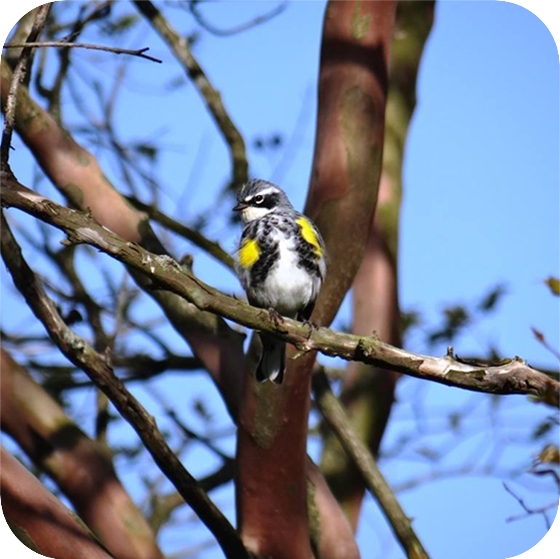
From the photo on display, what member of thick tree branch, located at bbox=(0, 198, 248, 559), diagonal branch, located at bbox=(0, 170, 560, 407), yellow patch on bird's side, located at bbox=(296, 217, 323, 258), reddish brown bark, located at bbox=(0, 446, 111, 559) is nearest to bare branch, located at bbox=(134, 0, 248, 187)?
yellow patch on bird's side, located at bbox=(296, 217, 323, 258)

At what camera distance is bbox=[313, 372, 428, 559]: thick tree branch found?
16.7 ft

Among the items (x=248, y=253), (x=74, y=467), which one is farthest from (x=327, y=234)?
(x=74, y=467)

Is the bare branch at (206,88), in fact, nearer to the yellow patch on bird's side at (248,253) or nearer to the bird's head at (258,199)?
the bird's head at (258,199)

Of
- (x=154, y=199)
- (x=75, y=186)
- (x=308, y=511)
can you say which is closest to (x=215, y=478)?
(x=308, y=511)

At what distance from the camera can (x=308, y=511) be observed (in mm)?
5203

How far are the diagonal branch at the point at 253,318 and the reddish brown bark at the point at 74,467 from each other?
170cm

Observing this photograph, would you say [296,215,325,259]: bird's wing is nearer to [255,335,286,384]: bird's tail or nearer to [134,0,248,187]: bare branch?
[255,335,286,384]: bird's tail

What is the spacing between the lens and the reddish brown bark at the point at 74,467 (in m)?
5.06

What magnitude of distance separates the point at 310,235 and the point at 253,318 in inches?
63.3

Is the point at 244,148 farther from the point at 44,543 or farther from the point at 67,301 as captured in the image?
the point at 44,543

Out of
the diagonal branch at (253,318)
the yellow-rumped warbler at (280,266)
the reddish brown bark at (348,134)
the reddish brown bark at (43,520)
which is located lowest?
the reddish brown bark at (43,520)

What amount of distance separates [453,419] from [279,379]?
397cm

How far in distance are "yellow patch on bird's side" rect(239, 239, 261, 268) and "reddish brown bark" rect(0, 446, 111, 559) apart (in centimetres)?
155

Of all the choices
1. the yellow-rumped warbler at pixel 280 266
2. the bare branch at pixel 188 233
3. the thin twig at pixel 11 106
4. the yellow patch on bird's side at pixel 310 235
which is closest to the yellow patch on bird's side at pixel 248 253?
the yellow-rumped warbler at pixel 280 266
